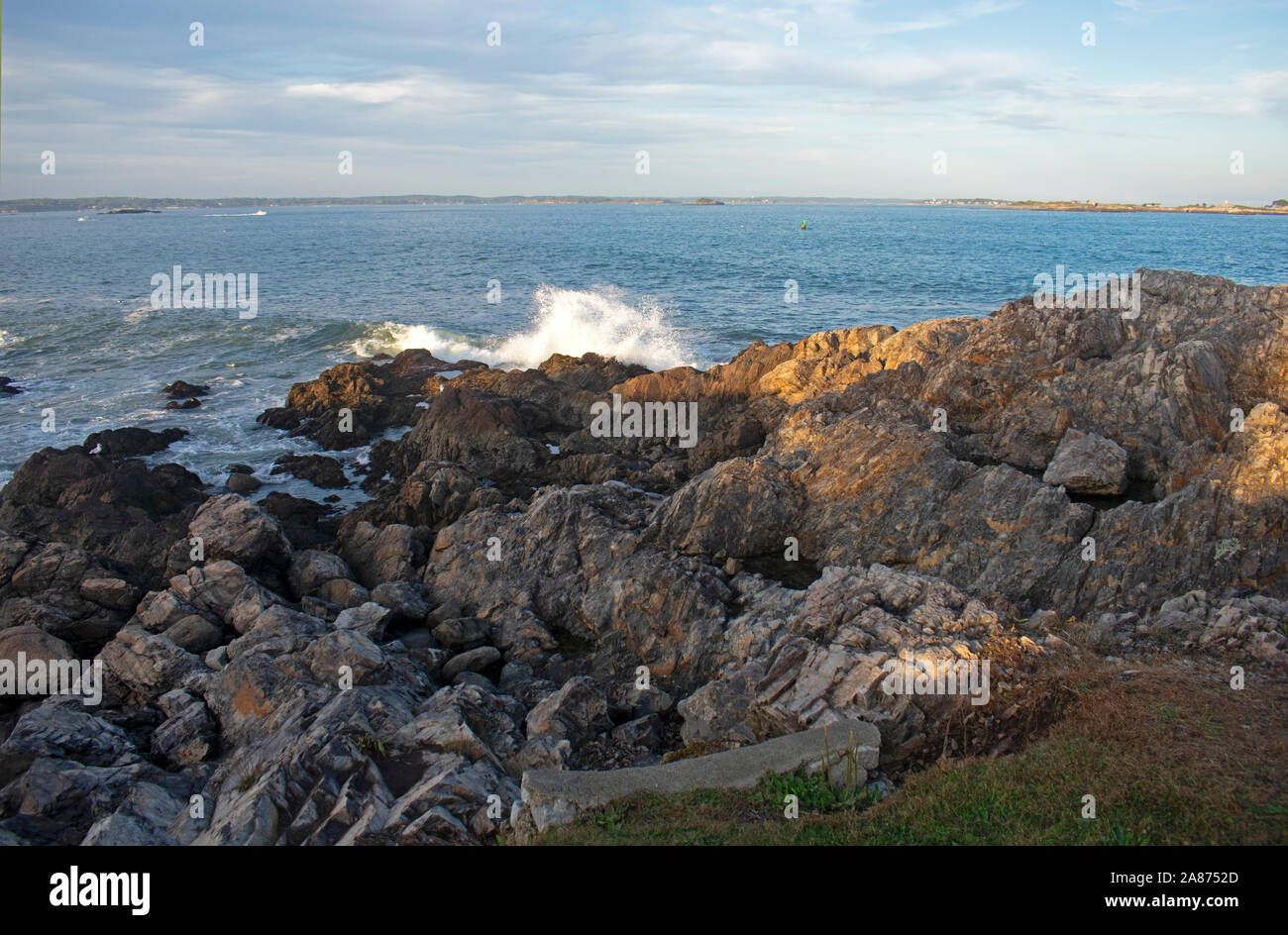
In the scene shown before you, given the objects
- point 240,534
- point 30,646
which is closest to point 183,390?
point 240,534

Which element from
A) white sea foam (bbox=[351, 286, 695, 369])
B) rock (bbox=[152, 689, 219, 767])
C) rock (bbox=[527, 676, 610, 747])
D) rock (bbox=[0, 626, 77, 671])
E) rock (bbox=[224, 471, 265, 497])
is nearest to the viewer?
rock (bbox=[152, 689, 219, 767])

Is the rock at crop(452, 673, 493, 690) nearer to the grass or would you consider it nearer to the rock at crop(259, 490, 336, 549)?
the grass

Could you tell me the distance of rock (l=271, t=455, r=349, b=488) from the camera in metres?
25.4

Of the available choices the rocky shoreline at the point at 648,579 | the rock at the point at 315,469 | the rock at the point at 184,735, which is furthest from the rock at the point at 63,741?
the rock at the point at 315,469

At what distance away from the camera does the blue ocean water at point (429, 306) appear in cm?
3659

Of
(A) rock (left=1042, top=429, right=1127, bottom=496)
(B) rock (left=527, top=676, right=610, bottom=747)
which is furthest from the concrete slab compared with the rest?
(A) rock (left=1042, top=429, right=1127, bottom=496)

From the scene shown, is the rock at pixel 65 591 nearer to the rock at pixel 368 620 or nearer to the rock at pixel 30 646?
the rock at pixel 30 646

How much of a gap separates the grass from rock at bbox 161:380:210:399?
34.7 m

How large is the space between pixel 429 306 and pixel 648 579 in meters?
46.4

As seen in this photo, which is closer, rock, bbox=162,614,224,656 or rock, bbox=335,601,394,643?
rock, bbox=162,614,224,656

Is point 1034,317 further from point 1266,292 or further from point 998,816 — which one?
point 998,816

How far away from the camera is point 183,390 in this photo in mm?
36312

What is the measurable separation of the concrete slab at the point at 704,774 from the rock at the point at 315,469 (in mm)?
18561
